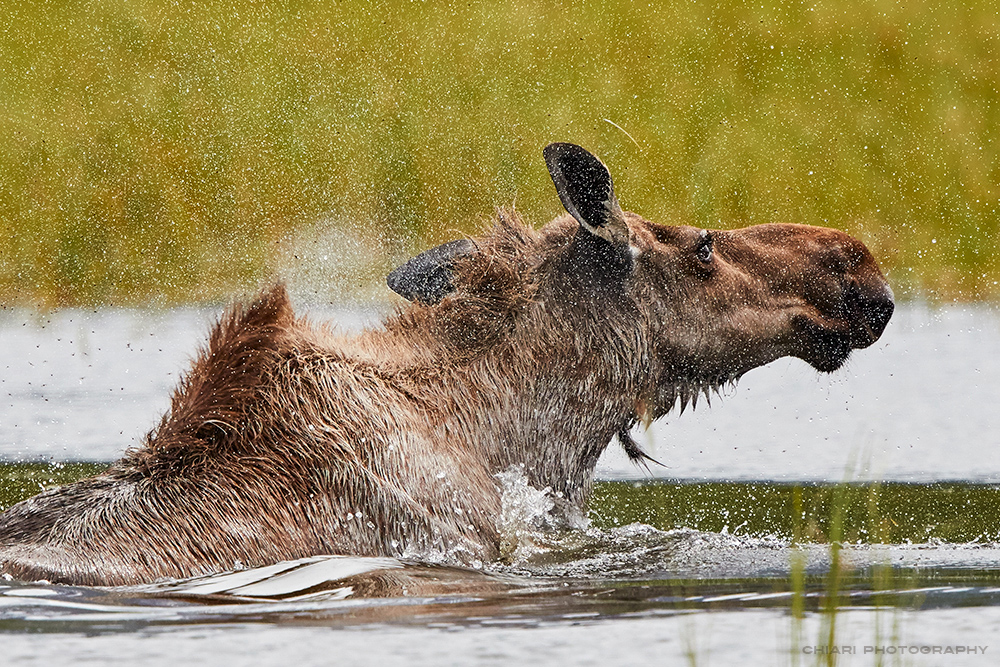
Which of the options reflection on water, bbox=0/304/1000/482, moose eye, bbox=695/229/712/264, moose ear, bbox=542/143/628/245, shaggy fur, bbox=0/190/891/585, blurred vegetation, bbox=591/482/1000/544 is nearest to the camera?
shaggy fur, bbox=0/190/891/585

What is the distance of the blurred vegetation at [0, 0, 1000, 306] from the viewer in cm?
1742

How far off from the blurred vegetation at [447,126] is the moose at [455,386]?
386 inches

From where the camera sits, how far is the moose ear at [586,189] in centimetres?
664

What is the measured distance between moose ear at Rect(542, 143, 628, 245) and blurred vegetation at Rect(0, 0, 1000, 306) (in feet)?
32.8

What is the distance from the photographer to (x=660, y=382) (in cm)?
696

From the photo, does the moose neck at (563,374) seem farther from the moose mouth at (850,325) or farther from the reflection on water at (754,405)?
the reflection on water at (754,405)

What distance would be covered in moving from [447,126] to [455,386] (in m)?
11.9

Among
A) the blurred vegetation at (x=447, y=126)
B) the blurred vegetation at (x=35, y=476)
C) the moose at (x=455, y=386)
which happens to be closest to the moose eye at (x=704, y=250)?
the moose at (x=455, y=386)

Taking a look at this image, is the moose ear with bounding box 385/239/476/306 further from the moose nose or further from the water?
the moose nose

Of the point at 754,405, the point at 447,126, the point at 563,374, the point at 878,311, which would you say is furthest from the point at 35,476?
the point at 447,126

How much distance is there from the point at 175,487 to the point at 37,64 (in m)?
14.5

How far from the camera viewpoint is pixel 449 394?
6617 mm

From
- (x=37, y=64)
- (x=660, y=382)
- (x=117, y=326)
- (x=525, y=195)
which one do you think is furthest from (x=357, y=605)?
(x=37, y=64)

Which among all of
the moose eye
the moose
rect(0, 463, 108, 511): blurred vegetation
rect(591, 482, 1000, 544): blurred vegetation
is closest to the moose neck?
the moose
